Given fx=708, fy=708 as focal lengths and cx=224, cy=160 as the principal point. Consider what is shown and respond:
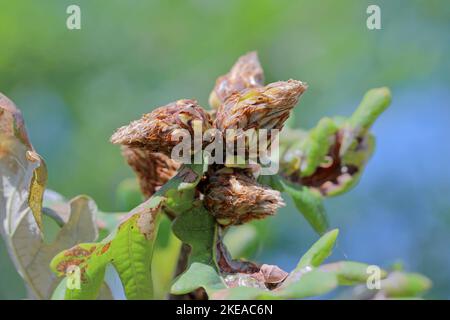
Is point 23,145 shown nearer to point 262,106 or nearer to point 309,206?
point 262,106

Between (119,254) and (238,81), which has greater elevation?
(238,81)

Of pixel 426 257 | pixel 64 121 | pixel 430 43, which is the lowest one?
pixel 426 257

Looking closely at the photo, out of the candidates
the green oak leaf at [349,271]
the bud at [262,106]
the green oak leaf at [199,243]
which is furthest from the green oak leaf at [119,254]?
the green oak leaf at [349,271]

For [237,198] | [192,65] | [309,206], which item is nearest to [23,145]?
[237,198]

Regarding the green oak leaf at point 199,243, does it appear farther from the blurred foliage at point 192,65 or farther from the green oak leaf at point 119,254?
the blurred foliage at point 192,65

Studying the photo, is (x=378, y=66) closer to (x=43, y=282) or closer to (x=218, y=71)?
(x=218, y=71)

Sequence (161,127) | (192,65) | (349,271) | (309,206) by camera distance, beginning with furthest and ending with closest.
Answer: (192,65)
(309,206)
(161,127)
(349,271)
